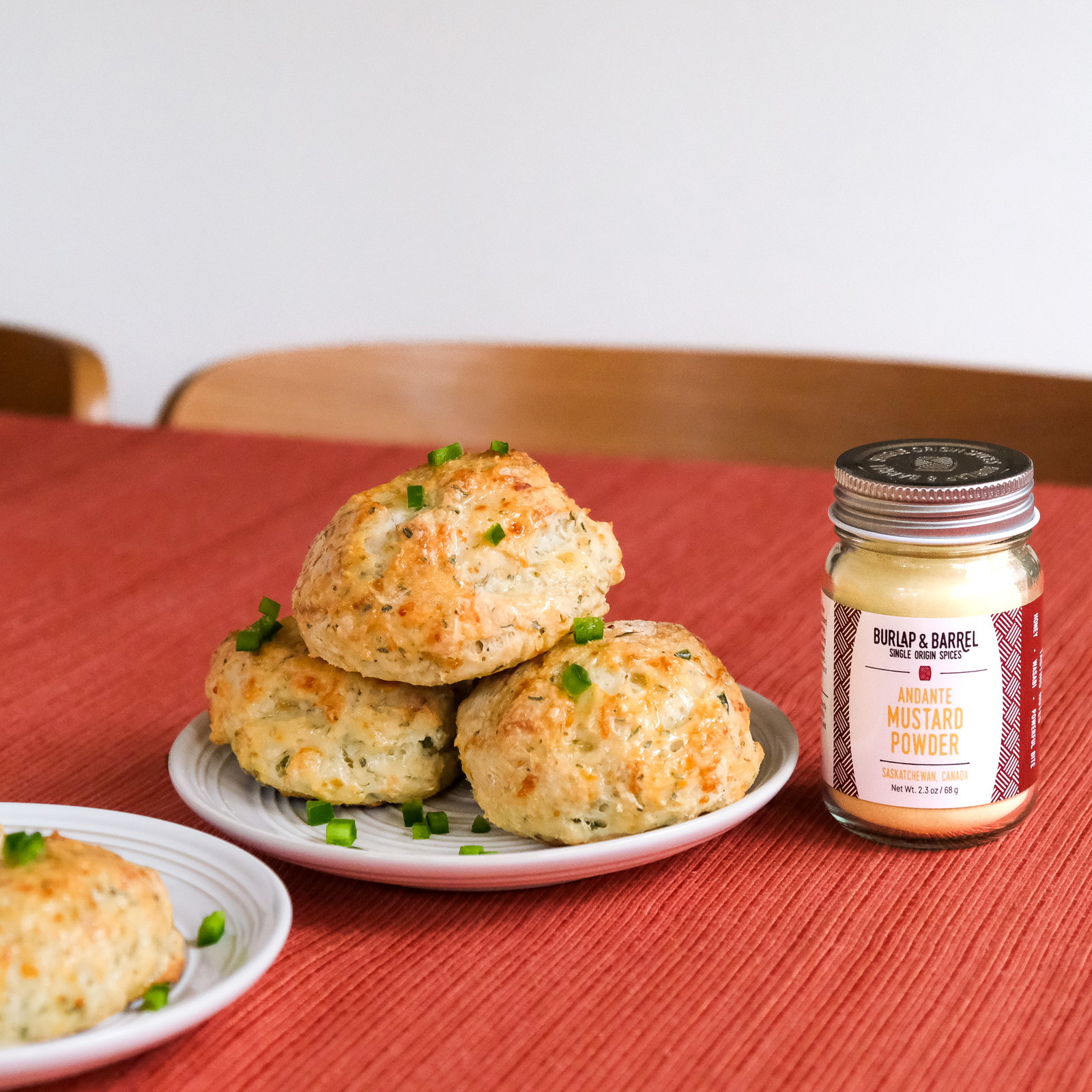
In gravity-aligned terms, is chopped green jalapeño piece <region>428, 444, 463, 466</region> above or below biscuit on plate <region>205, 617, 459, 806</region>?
above

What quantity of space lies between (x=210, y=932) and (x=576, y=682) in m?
0.23

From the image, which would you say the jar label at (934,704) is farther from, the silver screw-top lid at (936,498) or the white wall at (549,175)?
the white wall at (549,175)

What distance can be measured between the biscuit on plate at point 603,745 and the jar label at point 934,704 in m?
0.07

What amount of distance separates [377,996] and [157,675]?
518 mm

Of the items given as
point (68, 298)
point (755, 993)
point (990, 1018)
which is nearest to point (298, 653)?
point (755, 993)

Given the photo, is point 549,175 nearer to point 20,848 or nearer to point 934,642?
point 934,642

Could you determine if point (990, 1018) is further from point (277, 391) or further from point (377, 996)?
point (277, 391)

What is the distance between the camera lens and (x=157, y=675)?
113 cm

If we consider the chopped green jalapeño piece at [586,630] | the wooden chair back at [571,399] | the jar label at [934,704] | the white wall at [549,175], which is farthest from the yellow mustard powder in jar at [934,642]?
the white wall at [549,175]

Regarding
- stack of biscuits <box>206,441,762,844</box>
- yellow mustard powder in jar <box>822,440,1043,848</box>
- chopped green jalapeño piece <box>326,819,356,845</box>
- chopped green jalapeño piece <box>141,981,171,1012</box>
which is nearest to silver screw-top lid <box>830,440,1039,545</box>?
yellow mustard powder in jar <box>822,440,1043,848</box>

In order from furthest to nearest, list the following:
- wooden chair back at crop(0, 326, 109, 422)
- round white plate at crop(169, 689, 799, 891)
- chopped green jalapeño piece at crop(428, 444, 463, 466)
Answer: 1. wooden chair back at crop(0, 326, 109, 422)
2. chopped green jalapeño piece at crop(428, 444, 463, 466)
3. round white plate at crop(169, 689, 799, 891)

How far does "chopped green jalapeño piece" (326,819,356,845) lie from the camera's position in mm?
777

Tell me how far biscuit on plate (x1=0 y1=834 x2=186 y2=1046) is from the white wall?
2510 millimetres

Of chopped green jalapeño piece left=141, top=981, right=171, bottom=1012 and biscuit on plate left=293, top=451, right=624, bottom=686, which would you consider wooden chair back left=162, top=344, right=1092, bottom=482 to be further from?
chopped green jalapeño piece left=141, top=981, right=171, bottom=1012
